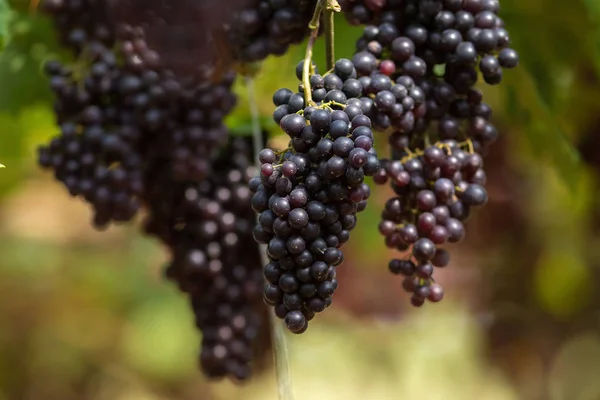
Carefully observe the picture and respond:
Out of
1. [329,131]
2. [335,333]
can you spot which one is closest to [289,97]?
[329,131]

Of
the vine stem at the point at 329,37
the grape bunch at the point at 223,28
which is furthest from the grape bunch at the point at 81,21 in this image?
the vine stem at the point at 329,37

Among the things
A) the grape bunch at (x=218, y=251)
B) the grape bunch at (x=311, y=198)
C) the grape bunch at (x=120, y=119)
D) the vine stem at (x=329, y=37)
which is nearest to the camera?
the grape bunch at (x=311, y=198)

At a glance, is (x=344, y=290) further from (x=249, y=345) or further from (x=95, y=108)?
(x=95, y=108)

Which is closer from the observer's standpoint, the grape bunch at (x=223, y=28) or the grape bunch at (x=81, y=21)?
the grape bunch at (x=223, y=28)

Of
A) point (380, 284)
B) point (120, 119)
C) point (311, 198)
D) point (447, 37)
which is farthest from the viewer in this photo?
point (380, 284)

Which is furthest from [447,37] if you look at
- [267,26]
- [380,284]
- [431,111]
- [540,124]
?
[380,284]

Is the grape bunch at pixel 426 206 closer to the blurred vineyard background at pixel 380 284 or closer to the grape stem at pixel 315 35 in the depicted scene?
the grape stem at pixel 315 35

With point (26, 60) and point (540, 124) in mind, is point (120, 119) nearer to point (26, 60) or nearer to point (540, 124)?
point (26, 60)

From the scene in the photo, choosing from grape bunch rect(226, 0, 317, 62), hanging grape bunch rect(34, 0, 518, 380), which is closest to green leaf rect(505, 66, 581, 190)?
hanging grape bunch rect(34, 0, 518, 380)
